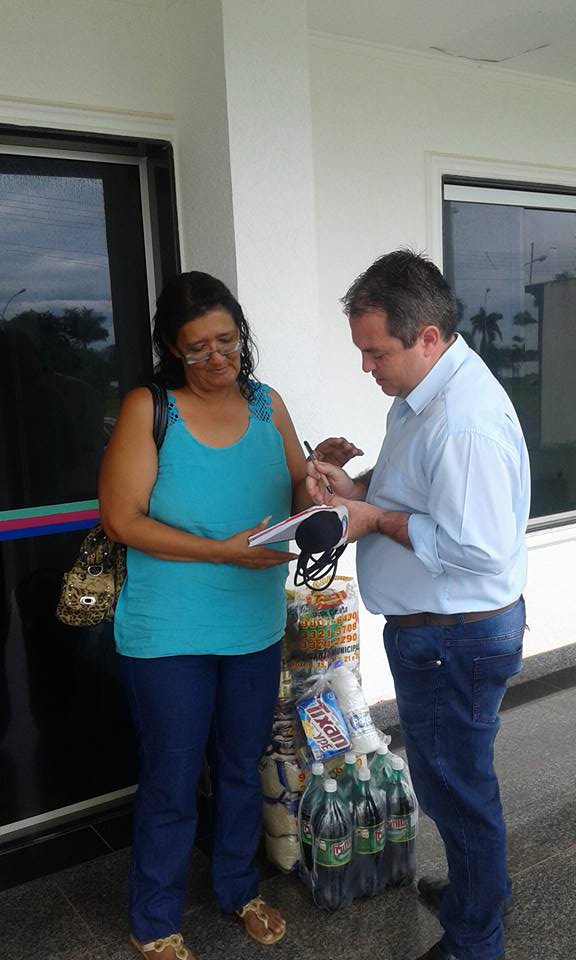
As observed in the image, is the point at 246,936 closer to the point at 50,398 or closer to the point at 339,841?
the point at 339,841

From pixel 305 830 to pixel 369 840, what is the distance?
0.18 m

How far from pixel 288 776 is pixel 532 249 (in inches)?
111

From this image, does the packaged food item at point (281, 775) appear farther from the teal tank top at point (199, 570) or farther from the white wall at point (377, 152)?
the white wall at point (377, 152)

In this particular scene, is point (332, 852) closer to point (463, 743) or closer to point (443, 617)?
point (463, 743)

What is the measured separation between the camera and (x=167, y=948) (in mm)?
2141

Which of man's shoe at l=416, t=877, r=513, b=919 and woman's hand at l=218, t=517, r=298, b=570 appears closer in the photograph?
woman's hand at l=218, t=517, r=298, b=570

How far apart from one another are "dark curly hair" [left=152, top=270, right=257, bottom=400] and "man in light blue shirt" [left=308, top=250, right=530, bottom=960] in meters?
0.32

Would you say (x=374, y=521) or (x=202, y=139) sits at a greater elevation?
(x=202, y=139)

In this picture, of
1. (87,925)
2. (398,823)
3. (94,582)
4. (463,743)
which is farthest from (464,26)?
(87,925)

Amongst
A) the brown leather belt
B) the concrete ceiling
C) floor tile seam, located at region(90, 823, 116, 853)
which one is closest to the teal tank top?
the brown leather belt

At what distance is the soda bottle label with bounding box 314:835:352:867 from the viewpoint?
2295 millimetres

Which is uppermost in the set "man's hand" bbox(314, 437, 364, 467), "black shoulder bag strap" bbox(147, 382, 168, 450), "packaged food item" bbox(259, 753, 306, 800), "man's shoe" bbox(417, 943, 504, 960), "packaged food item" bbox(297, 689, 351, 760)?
"black shoulder bag strap" bbox(147, 382, 168, 450)

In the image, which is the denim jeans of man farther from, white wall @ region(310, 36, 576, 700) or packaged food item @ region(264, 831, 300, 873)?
white wall @ region(310, 36, 576, 700)

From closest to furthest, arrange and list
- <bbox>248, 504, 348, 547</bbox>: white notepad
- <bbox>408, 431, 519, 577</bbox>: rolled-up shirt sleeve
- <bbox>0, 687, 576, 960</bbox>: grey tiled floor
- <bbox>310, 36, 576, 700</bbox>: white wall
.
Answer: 1. <bbox>408, 431, 519, 577</bbox>: rolled-up shirt sleeve
2. <bbox>248, 504, 348, 547</bbox>: white notepad
3. <bbox>0, 687, 576, 960</bbox>: grey tiled floor
4. <bbox>310, 36, 576, 700</bbox>: white wall
